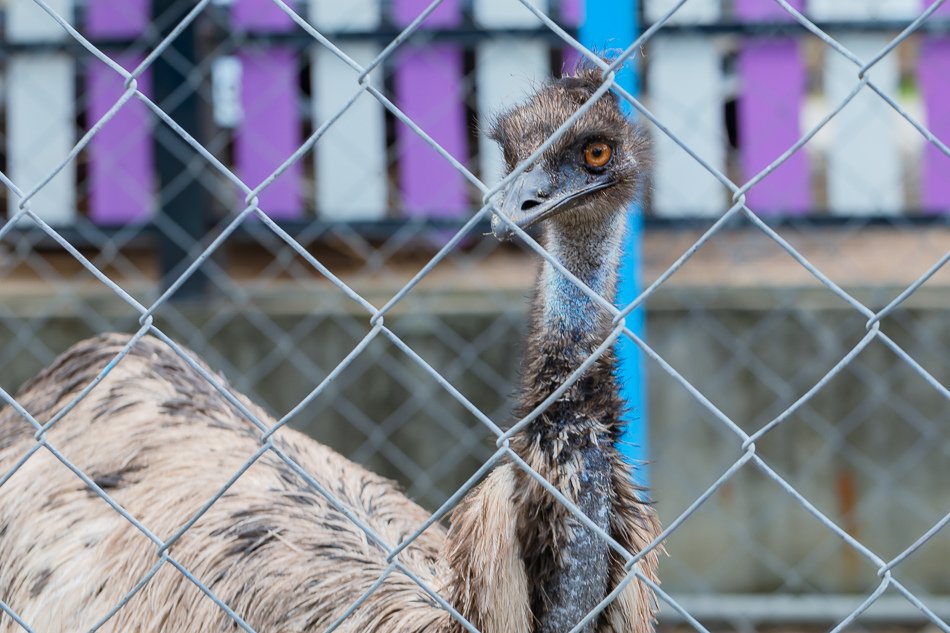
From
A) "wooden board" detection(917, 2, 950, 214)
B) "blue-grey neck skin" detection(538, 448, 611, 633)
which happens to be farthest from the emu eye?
"wooden board" detection(917, 2, 950, 214)

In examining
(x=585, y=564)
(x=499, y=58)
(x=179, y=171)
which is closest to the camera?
(x=585, y=564)

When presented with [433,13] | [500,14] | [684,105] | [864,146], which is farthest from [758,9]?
[433,13]

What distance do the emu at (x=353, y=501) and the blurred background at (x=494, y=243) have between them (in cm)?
152

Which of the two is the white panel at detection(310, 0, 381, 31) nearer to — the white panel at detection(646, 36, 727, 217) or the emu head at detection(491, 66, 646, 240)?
the white panel at detection(646, 36, 727, 217)

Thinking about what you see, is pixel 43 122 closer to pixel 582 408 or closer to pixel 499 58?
pixel 499 58

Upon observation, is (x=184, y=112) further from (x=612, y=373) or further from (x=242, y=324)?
(x=612, y=373)

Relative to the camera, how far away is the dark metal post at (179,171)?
459 centimetres

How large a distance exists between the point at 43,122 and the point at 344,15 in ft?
4.05

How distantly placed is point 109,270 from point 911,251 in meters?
3.28

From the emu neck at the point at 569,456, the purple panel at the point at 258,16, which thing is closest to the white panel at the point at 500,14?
the purple panel at the point at 258,16

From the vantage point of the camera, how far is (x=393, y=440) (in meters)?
4.52

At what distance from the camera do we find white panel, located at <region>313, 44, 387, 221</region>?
15.7ft

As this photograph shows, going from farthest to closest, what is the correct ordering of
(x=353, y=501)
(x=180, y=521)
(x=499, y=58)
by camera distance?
(x=499, y=58) < (x=353, y=501) < (x=180, y=521)

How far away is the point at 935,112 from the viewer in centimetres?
477
